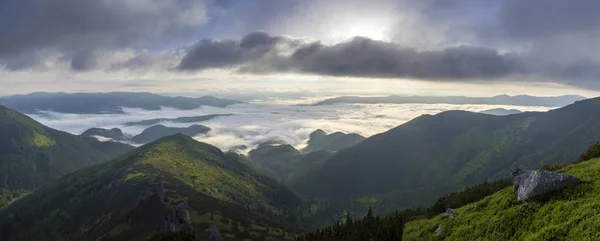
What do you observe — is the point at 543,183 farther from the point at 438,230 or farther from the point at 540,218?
the point at 438,230

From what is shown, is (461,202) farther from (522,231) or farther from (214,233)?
(214,233)

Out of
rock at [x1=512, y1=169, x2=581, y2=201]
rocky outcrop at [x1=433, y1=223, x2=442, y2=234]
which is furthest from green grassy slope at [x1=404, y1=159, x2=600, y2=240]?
rocky outcrop at [x1=433, y1=223, x2=442, y2=234]

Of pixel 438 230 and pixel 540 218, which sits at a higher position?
pixel 540 218

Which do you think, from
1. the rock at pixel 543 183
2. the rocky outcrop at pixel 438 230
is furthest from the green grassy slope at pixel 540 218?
the rocky outcrop at pixel 438 230

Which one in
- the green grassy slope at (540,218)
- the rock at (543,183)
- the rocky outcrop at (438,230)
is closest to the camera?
the green grassy slope at (540,218)

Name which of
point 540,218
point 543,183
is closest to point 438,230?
point 543,183

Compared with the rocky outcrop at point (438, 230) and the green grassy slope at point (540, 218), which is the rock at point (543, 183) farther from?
the rocky outcrop at point (438, 230)

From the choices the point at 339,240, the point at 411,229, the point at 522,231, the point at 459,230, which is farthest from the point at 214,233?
the point at 522,231

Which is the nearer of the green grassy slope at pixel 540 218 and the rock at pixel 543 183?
the green grassy slope at pixel 540 218
